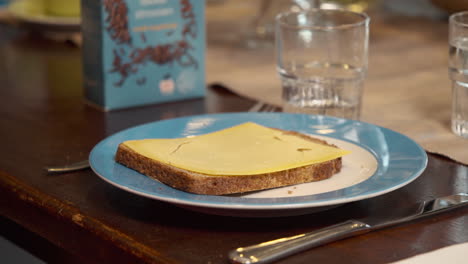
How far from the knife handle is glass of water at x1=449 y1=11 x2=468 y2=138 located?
0.33 metres

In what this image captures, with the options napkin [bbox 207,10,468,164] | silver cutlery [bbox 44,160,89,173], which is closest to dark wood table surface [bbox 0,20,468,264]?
silver cutlery [bbox 44,160,89,173]

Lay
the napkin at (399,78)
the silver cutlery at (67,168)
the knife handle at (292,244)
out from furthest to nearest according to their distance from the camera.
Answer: the napkin at (399,78) < the silver cutlery at (67,168) < the knife handle at (292,244)

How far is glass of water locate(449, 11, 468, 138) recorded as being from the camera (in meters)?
0.84

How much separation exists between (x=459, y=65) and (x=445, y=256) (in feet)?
1.13

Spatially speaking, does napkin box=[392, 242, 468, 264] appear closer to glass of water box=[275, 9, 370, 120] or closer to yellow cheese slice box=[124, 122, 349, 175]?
yellow cheese slice box=[124, 122, 349, 175]

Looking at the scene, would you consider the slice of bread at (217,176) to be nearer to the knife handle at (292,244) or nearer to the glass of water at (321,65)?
the knife handle at (292,244)

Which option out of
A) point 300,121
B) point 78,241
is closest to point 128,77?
point 300,121

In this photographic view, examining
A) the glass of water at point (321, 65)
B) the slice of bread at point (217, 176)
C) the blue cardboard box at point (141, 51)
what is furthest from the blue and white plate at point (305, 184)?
the blue cardboard box at point (141, 51)

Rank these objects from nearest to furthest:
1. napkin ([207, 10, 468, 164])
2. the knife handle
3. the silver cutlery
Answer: the knife handle, the silver cutlery, napkin ([207, 10, 468, 164])

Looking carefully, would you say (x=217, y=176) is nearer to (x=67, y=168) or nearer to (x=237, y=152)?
(x=237, y=152)

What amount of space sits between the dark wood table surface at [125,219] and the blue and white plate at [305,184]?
0.02m

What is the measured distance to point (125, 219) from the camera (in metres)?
0.64

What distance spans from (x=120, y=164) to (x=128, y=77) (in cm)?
35

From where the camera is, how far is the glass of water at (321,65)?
0.94m
